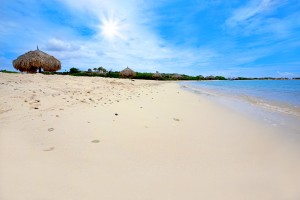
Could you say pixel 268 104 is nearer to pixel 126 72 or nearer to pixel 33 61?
pixel 33 61

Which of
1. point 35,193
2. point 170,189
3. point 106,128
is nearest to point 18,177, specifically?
point 35,193

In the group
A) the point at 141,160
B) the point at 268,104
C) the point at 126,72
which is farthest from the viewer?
the point at 126,72

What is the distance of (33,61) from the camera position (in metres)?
18.5

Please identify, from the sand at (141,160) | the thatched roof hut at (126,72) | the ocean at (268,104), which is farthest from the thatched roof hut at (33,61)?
the thatched roof hut at (126,72)

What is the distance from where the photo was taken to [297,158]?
2.19 meters

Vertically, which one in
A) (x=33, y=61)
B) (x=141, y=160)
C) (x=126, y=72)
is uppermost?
(x=33, y=61)

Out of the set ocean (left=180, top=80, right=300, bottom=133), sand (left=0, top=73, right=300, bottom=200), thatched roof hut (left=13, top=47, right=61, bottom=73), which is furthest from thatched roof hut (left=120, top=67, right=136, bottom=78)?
sand (left=0, top=73, right=300, bottom=200)

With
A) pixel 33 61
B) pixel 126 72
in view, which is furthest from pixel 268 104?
pixel 126 72

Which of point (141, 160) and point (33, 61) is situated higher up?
point (33, 61)

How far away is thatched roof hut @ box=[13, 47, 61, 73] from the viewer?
18.5m

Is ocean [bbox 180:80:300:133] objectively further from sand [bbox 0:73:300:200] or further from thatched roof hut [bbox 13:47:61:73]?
thatched roof hut [bbox 13:47:61:73]

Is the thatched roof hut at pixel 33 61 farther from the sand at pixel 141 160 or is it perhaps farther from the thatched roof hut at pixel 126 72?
the thatched roof hut at pixel 126 72

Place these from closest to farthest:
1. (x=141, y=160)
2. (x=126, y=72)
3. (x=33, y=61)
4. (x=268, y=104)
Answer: (x=141, y=160)
(x=268, y=104)
(x=33, y=61)
(x=126, y=72)

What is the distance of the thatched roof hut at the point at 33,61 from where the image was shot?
18453mm
